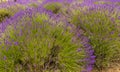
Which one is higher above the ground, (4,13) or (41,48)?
(41,48)

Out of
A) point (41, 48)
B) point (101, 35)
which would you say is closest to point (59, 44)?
point (41, 48)

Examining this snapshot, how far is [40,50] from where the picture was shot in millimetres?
3164

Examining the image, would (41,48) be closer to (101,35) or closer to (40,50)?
(40,50)

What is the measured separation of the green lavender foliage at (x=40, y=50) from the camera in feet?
10.3

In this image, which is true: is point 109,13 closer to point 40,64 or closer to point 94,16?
point 94,16

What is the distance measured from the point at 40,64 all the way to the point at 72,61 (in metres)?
0.53

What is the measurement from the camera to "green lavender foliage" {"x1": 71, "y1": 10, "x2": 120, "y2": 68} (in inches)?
158

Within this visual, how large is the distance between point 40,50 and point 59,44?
14.6 inches

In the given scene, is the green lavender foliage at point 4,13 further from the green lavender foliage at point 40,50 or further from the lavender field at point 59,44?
the green lavender foliage at point 40,50

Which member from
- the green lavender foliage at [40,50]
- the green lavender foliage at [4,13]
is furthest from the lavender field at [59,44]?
the green lavender foliage at [4,13]

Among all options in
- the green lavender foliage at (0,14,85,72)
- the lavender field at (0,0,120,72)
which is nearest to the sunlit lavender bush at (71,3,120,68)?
the lavender field at (0,0,120,72)

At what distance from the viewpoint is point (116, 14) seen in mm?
4602

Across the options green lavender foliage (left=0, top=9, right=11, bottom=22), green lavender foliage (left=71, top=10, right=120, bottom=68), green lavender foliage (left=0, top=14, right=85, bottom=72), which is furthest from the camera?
green lavender foliage (left=0, top=9, right=11, bottom=22)

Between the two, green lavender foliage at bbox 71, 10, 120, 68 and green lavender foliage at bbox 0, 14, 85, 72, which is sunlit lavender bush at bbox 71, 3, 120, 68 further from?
green lavender foliage at bbox 0, 14, 85, 72
